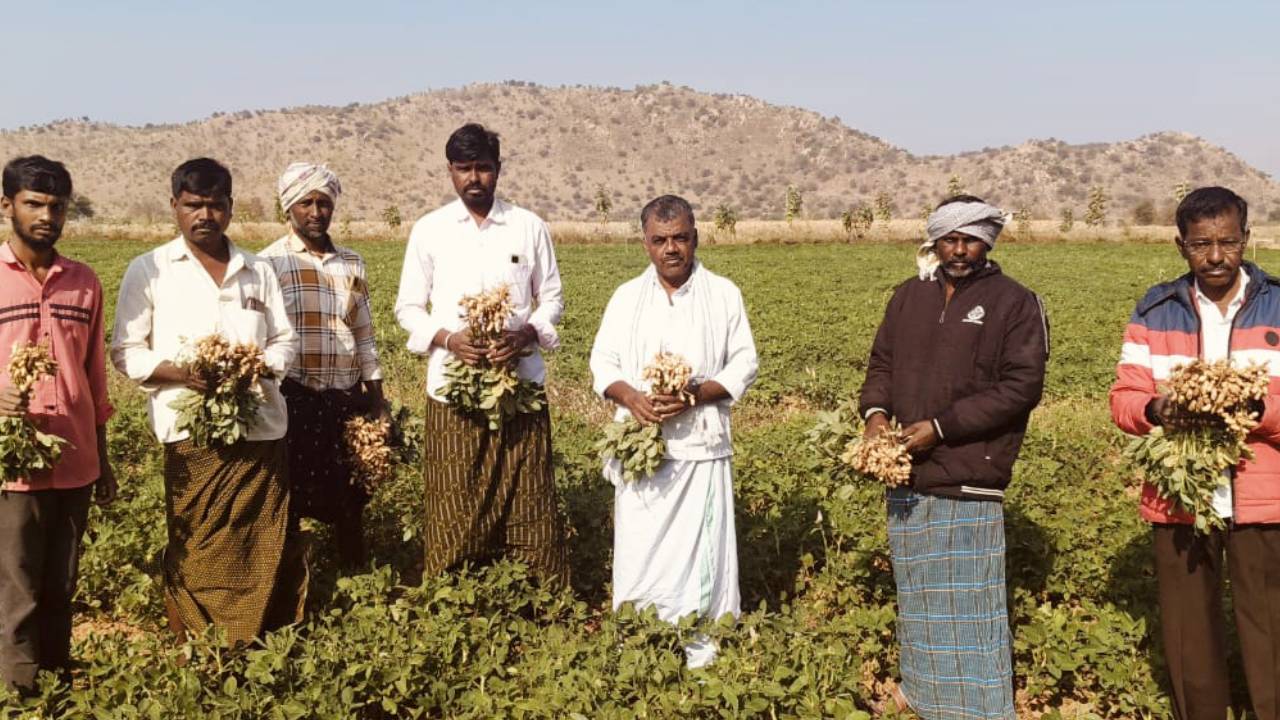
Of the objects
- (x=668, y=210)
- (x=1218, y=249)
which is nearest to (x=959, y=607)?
(x=1218, y=249)

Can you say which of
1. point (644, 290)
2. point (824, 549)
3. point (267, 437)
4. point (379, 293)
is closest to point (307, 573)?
point (267, 437)

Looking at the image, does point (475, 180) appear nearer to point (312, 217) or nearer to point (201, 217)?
point (312, 217)

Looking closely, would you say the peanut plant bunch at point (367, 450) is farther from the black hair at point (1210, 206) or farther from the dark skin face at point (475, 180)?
the black hair at point (1210, 206)

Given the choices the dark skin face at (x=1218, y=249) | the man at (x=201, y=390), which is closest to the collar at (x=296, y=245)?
the man at (x=201, y=390)

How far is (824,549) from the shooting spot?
5.74 metres

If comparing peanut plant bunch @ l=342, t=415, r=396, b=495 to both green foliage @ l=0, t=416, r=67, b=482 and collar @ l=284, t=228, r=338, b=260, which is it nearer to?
collar @ l=284, t=228, r=338, b=260

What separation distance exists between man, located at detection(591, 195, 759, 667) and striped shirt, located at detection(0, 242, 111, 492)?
218 cm

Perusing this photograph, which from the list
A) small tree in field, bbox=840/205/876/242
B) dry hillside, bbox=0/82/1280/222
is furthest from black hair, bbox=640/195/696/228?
dry hillside, bbox=0/82/1280/222

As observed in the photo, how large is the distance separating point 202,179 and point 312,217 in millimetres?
698

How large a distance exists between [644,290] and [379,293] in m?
15.4

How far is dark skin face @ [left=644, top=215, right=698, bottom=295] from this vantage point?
4082mm

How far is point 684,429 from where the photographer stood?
13.9 ft

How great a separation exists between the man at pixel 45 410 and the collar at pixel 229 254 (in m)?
0.33

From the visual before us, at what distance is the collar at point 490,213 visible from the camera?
450cm
